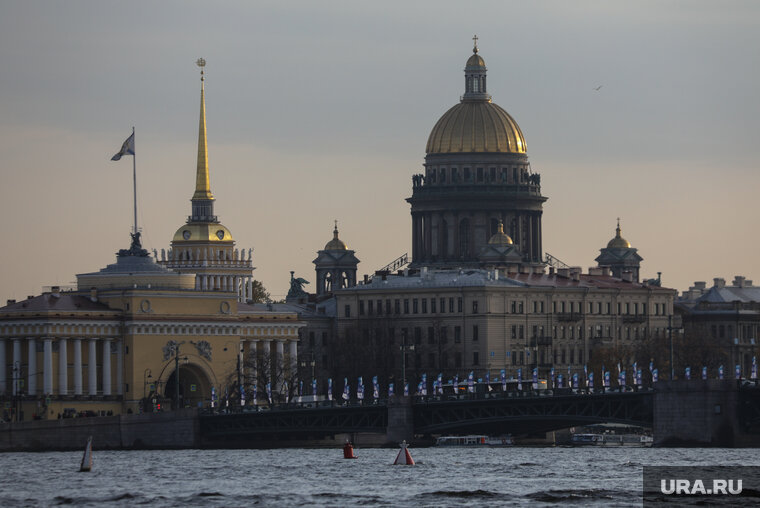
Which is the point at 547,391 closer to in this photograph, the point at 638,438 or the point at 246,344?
the point at 638,438

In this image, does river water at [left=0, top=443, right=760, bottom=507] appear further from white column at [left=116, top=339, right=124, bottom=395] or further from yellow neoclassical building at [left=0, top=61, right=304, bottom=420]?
white column at [left=116, top=339, right=124, bottom=395]

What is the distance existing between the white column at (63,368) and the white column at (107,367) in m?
2.13

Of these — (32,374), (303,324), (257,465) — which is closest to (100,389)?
(32,374)

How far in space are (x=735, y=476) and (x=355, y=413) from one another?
33.0 m

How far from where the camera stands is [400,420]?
153 meters

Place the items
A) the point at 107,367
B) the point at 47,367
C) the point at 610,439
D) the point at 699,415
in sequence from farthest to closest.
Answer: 1. the point at 107,367
2. the point at 47,367
3. the point at 610,439
4. the point at 699,415

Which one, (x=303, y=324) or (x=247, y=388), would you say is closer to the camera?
(x=247, y=388)

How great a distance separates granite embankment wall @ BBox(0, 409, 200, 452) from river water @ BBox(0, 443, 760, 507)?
1.59 meters

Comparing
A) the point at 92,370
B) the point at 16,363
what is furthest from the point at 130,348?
the point at 16,363

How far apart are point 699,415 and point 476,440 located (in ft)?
85.0

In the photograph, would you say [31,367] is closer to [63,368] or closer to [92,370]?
[63,368]

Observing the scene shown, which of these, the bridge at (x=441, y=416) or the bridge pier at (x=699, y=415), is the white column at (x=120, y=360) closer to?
the bridge at (x=441, y=416)

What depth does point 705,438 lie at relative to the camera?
144 metres

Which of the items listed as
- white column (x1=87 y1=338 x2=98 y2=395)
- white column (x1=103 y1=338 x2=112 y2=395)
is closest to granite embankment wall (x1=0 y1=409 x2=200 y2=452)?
white column (x1=87 y1=338 x2=98 y2=395)
